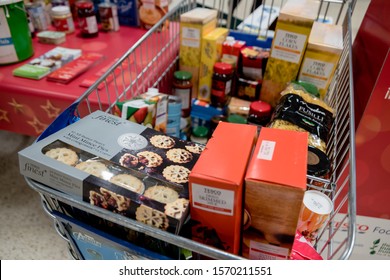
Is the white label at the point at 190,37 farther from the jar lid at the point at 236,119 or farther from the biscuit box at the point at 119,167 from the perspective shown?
the biscuit box at the point at 119,167

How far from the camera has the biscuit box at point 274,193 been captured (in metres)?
0.50

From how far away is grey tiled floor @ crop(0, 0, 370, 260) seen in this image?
4.61 ft

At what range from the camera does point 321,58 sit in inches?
41.1

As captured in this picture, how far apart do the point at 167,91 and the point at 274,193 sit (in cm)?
93

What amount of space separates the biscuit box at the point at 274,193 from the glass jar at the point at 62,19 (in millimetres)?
1298

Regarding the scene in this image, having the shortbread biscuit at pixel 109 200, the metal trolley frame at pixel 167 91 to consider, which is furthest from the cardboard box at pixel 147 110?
the shortbread biscuit at pixel 109 200

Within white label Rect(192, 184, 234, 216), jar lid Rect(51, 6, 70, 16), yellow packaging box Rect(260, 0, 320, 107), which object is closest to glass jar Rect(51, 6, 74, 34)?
jar lid Rect(51, 6, 70, 16)

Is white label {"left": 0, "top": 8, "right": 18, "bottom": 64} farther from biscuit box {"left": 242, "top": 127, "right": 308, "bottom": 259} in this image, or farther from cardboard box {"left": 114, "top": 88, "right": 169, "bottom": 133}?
biscuit box {"left": 242, "top": 127, "right": 308, "bottom": 259}

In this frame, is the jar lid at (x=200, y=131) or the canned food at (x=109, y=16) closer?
the jar lid at (x=200, y=131)

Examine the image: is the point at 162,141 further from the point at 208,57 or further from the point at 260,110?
the point at 208,57

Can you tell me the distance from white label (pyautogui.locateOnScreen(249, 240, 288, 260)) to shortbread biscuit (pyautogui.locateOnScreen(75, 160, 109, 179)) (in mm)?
306

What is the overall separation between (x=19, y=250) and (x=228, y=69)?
1192mm

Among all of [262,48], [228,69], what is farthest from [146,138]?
[262,48]

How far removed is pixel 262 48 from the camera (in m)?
1.32
